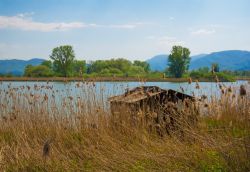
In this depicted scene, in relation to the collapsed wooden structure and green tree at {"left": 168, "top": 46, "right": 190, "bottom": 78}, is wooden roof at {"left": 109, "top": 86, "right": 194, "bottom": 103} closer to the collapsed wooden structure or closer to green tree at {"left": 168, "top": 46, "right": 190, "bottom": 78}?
the collapsed wooden structure

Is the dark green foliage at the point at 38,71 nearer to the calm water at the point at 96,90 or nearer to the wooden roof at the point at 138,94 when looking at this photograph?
the calm water at the point at 96,90

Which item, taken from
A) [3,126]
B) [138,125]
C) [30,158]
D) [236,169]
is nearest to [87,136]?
[138,125]

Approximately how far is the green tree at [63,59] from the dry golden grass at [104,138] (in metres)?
51.9

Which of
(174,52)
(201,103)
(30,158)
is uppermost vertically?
(174,52)

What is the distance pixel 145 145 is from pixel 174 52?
204ft

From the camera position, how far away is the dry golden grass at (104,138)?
4.50 metres

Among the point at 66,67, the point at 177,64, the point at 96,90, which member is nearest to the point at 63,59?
the point at 66,67

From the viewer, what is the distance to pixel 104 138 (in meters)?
5.95

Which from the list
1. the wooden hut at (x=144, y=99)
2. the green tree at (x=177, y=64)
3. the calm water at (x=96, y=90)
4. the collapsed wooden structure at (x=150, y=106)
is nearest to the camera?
the collapsed wooden structure at (x=150, y=106)

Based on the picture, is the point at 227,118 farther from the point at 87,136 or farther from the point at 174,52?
the point at 174,52

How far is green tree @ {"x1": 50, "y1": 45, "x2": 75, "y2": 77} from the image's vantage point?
61.1 meters

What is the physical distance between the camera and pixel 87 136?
6.66 m

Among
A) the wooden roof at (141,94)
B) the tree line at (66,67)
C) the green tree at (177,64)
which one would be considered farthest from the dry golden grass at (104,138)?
the green tree at (177,64)

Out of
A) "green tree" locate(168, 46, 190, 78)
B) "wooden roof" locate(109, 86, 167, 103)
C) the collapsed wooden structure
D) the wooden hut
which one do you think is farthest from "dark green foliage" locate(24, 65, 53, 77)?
the collapsed wooden structure
